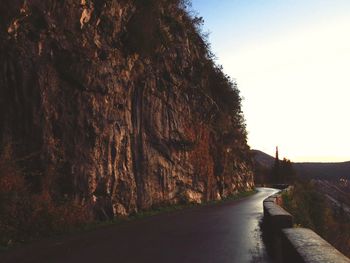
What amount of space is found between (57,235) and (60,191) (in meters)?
2.77

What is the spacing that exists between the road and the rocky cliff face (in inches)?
119

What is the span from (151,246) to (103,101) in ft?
30.1

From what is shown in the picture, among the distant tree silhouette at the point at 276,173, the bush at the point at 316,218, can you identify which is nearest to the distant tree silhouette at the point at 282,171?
the distant tree silhouette at the point at 276,173

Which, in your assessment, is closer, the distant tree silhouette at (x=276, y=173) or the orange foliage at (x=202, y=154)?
the orange foliage at (x=202, y=154)

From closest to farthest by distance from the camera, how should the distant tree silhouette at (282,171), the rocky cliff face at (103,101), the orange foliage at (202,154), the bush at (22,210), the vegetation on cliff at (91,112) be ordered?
the bush at (22,210) → the vegetation on cliff at (91,112) → the rocky cliff face at (103,101) → the orange foliage at (202,154) → the distant tree silhouette at (282,171)

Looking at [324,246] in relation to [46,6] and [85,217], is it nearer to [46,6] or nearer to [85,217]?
[85,217]

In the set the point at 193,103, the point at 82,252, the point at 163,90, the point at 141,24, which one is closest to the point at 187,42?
the point at 193,103

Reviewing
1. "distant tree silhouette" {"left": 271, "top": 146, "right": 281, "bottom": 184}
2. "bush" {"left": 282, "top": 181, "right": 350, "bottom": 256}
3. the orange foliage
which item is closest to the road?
"bush" {"left": 282, "top": 181, "right": 350, "bottom": 256}

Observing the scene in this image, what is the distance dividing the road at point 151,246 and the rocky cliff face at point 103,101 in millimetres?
3012

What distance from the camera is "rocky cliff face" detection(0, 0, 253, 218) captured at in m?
16.2

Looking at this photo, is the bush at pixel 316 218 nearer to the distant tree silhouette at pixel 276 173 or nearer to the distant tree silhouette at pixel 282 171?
the distant tree silhouette at pixel 282 171

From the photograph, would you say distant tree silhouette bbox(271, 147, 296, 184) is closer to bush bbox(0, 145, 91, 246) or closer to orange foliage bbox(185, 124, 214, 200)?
orange foliage bbox(185, 124, 214, 200)

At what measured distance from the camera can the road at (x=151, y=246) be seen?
10.3 meters

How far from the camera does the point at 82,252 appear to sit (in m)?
11.1
